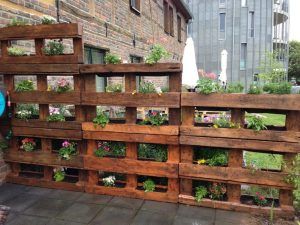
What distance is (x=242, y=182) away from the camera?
125 inches

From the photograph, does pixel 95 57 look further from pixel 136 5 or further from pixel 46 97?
pixel 136 5

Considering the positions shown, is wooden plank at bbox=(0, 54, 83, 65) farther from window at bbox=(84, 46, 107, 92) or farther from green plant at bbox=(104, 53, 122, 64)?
window at bbox=(84, 46, 107, 92)

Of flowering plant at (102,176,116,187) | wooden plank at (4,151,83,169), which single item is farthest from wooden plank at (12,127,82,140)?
flowering plant at (102,176,116,187)

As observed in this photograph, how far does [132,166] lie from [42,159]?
1.31 m

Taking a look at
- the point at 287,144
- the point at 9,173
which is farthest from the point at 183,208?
the point at 9,173

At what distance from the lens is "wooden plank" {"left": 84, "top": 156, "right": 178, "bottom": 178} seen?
11.2ft

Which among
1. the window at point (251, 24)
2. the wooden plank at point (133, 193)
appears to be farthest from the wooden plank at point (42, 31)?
the window at point (251, 24)

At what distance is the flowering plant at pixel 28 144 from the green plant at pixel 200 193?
2333mm

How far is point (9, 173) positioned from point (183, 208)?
8.41 ft

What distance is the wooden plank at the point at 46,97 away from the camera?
364 centimetres

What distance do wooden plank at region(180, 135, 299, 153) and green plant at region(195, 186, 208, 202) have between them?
0.55 metres

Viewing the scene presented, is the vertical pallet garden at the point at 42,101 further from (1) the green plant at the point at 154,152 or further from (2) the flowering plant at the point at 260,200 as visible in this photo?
(2) the flowering plant at the point at 260,200

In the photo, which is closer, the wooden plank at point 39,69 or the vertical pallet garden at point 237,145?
the vertical pallet garden at point 237,145

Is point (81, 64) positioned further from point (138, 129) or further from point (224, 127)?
point (224, 127)
